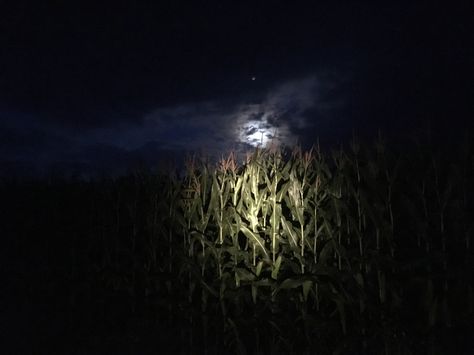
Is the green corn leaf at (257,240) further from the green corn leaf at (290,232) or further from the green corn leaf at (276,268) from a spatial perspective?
the green corn leaf at (290,232)

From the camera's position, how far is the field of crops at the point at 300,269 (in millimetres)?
3846

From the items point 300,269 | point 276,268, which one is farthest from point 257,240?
point 300,269

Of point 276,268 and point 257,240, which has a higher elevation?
point 257,240

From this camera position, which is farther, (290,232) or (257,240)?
(257,240)

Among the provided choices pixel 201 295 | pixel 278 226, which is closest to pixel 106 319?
pixel 201 295

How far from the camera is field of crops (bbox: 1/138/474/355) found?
385cm

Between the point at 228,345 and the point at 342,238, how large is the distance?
164 cm

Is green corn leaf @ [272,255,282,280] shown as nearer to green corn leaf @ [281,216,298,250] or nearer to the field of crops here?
the field of crops

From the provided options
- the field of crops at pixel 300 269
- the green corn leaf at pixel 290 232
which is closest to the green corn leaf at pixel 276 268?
the field of crops at pixel 300 269

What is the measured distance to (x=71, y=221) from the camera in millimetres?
7410

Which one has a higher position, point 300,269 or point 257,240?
point 257,240

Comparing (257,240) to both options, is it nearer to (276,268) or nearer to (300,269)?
(276,268)

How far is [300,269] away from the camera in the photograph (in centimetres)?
417

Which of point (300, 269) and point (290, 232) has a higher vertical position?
point (290, 232)
